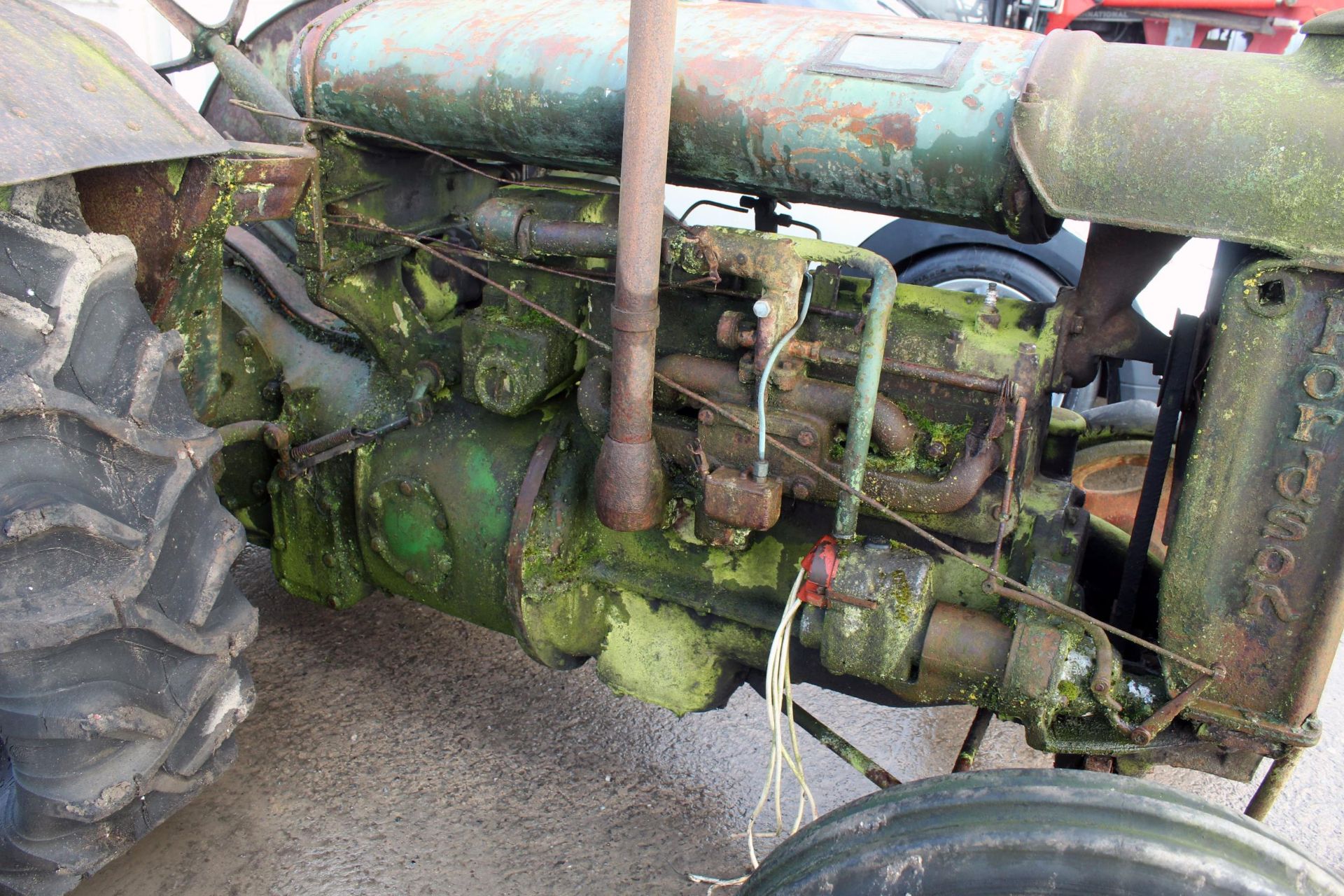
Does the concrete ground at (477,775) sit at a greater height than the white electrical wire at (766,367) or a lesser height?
lesser

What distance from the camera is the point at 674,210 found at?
3832 mm

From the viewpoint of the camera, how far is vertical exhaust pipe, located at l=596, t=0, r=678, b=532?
4.97 ft

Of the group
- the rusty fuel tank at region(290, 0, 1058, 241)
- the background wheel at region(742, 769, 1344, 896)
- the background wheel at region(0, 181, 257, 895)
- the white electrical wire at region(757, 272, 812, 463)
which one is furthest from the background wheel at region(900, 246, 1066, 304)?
the background wheel at region(0, 181, 257, 895)

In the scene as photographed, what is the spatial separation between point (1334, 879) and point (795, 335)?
1051 millimetres

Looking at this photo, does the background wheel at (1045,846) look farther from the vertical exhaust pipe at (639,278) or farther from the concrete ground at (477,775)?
the concrete ground at (477,775)

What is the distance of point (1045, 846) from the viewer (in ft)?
4.32

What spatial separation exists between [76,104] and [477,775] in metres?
1.54

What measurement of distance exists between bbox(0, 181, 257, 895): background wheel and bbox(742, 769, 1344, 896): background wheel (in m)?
0.97

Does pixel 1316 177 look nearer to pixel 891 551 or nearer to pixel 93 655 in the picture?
pixel 891 551

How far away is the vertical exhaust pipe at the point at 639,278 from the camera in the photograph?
1.52 m

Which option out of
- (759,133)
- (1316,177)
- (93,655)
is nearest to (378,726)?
(93,655)

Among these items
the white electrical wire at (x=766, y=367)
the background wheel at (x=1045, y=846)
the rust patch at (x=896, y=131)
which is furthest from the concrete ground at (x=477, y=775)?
the rust patch at (x=896, y=131)

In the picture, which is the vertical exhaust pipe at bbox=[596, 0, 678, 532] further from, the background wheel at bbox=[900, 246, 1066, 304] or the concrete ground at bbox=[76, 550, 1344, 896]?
the background wheel at bbox=[900, 246, 1066, 304]

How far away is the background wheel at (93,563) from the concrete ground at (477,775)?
45cm
